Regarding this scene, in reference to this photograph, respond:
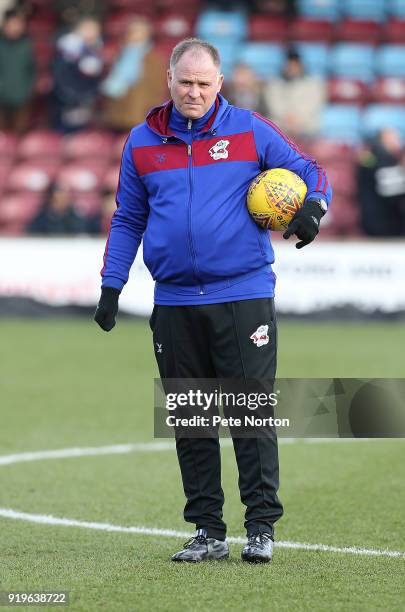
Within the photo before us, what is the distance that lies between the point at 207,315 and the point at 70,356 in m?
8.69

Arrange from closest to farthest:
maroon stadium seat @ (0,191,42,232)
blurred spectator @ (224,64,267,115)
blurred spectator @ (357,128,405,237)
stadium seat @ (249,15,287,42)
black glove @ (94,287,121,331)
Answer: black glove @ (94,287,121,331), blurred spectator @ (357,128,405,237), blurred spectator @ (224,64,267,115), maroon stadium seat @ (0,191,42,232), stadium seat @ (249,15,287,42)

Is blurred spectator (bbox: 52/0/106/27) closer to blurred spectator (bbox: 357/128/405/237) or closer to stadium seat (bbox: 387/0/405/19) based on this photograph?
stadium seat (bbox: 387/0/405/19)

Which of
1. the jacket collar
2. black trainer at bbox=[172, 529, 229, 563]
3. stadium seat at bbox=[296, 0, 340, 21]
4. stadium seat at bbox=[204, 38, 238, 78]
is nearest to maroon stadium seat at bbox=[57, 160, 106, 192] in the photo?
stadium seat at bbox=[204, 38, 238, 78]

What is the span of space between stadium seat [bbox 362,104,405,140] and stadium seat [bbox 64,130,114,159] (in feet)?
13.3

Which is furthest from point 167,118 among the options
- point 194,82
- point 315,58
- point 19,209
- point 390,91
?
point 315,58

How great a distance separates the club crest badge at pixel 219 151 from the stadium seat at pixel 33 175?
14860mm

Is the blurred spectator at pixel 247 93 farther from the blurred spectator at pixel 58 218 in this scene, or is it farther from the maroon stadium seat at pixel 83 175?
the blurred spectator at pixel 58 218

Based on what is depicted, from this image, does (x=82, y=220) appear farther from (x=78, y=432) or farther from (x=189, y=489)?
(x=189, y=489)

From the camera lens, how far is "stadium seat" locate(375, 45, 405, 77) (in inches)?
863

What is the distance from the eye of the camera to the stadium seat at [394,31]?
22391mm

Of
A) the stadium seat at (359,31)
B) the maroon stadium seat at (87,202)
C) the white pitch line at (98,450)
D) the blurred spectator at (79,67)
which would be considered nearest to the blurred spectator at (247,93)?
the blurred spectator at (79,67)

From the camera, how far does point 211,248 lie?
5770 millimetres

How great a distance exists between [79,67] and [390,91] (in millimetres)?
5070

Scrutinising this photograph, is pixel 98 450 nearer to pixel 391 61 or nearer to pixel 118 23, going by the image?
pixel 391 61
